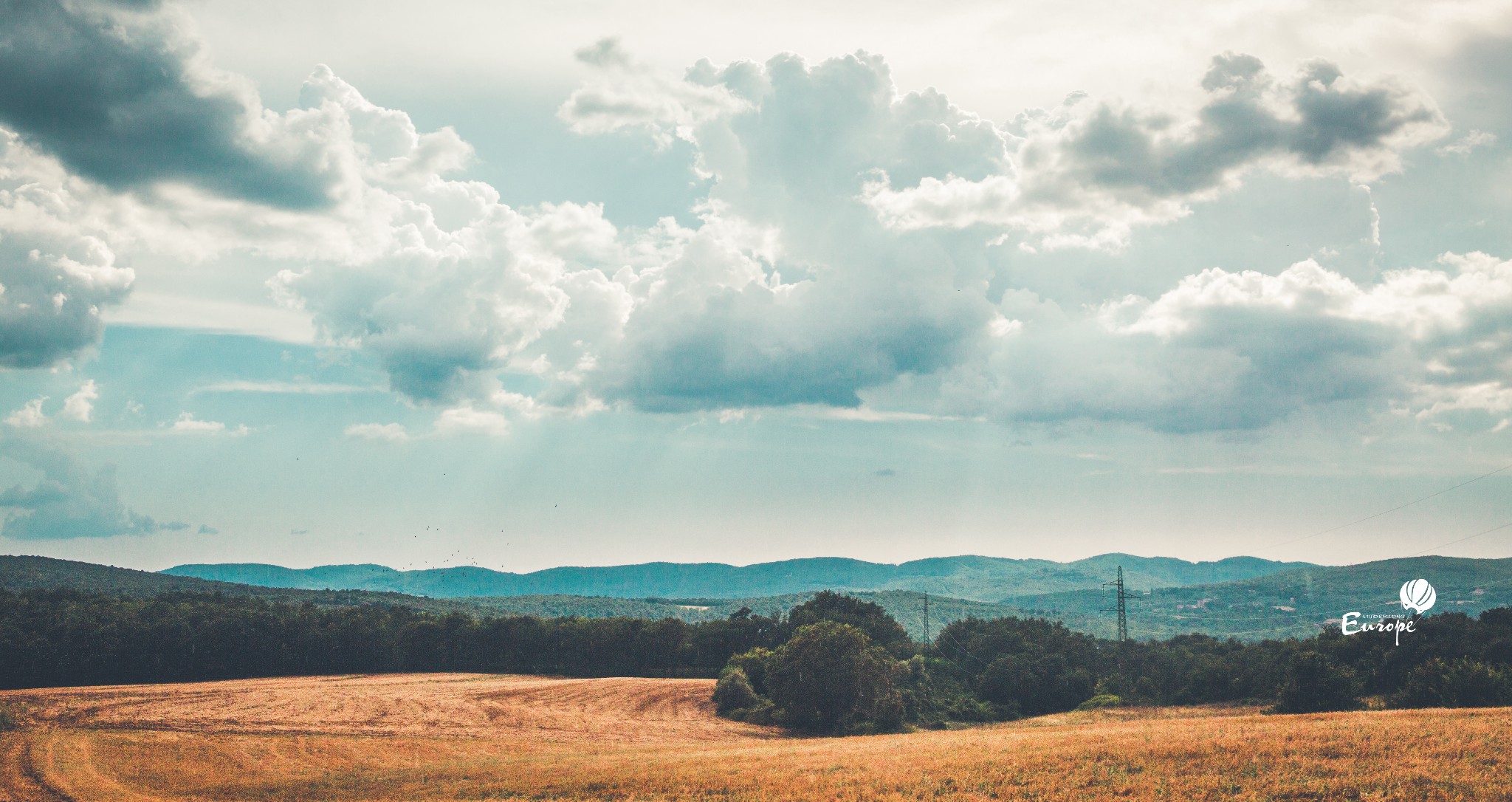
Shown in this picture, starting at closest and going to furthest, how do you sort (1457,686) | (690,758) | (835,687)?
A: 1. (690,758)
2. (1457,686)
3. (835,687)

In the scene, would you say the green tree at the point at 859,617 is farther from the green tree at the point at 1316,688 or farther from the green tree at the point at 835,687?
the green tree at the point at 1316,688

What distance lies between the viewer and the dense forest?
81.6 meters

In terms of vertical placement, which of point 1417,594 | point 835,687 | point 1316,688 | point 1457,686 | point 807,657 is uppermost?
point 1417,594

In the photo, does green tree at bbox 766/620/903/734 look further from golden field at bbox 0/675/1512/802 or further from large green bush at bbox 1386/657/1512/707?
large green bush at bbox 1386/657/1512/707

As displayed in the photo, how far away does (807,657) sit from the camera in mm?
87125

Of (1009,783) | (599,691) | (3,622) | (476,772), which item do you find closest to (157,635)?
(3,622)

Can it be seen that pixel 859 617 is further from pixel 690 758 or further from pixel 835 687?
pixel 690 758

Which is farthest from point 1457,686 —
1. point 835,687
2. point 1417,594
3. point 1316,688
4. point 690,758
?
point 835,687

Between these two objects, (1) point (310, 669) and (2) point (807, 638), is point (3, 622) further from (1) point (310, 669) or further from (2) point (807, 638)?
(2) point (807, 638)

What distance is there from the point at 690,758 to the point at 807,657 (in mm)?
41682

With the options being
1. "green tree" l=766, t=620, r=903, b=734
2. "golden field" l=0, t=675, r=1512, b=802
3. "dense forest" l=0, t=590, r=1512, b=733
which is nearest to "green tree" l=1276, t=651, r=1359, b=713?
"dense forest" l=0, t=590, r=1512, b=733

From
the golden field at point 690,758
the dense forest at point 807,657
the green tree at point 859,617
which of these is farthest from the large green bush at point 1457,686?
the green tree at point 859,617

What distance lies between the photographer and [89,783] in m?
46.5

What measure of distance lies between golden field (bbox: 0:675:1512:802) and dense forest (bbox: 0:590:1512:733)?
12522mm
